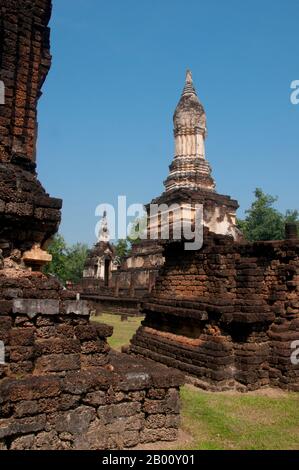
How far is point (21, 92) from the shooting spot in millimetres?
5734

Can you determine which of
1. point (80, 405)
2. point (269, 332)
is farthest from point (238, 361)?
point (80, 405)

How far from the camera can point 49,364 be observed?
453 cm

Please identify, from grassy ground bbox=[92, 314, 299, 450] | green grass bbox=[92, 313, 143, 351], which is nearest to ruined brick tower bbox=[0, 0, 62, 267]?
grassy ground bbox=[92, 314, 299, 450]

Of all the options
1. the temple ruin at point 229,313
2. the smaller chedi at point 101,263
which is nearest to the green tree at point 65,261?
the smaller chedi at point 101,263

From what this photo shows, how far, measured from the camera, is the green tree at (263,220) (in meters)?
42.7

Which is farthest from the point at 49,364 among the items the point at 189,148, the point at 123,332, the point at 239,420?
the point at 189,148

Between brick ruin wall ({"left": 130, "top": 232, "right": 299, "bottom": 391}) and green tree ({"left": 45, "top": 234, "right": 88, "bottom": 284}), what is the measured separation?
105 feet

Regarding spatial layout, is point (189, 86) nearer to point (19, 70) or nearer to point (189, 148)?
point (189, 148)

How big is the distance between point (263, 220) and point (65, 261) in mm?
23955

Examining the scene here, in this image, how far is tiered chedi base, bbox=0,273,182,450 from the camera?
13.6 feet

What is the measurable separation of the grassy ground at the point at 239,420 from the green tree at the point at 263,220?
3569 centimetres
